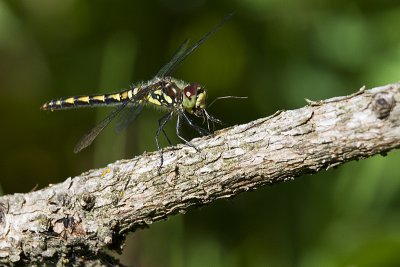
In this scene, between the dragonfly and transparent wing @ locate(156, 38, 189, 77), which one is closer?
the dragonfly

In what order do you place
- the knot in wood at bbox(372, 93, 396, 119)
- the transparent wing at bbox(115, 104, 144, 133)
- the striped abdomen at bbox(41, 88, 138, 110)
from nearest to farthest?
1. the knot in wood at bbox(372, 93, 396, 119)
2. the transparent wing at bbox(115, 104, 144, 133)
3. the striped abdomen at bbox(41, 88, 138, 110)

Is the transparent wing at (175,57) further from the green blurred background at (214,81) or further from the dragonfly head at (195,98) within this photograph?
the dragonfly head at (195,98)

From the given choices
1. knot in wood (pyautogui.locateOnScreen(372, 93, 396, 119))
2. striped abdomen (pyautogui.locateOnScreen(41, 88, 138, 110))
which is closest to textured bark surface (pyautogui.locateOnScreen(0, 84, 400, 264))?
knot in wood (pyautogui.locateOnScreen(372, 93, 396, 119))

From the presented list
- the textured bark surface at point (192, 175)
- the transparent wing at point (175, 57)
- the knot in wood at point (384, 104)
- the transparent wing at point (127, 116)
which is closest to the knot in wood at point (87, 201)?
the textured bark surface at point (192, 175)

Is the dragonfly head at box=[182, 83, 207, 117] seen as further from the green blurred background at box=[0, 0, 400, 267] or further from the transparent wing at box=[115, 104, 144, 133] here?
the green blurred background at box=[0, 0, 400, 267]

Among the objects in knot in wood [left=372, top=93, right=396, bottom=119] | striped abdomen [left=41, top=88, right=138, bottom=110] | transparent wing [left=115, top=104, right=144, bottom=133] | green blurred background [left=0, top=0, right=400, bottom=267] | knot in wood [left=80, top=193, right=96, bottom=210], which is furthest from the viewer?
striped abdomen [left=41, top=88, right=138, bottom=110]

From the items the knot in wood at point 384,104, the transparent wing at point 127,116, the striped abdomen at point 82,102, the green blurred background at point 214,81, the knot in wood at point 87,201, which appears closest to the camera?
the knot in wood at point 384,104

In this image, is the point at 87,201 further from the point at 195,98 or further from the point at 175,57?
the point at 175,57
